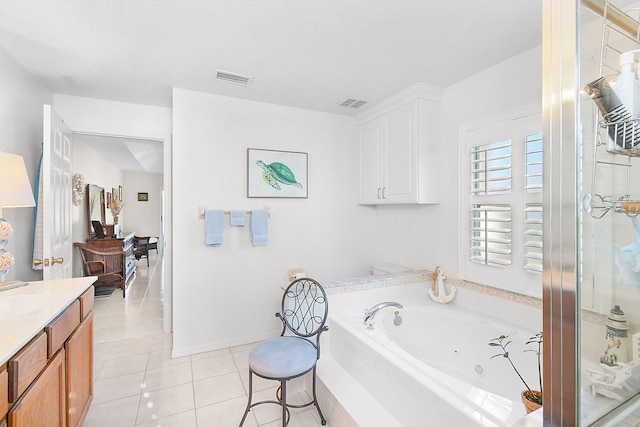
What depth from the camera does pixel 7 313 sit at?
142cm

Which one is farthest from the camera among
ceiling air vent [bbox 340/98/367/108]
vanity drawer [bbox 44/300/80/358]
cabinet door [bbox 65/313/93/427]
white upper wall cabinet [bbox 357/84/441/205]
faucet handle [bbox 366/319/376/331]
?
ceiling air vent [bbox 340/98/367/108]

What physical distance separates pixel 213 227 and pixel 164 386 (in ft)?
4.29

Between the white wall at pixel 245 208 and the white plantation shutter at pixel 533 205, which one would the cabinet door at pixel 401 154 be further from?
the white plantation shutter at pixel 533 205

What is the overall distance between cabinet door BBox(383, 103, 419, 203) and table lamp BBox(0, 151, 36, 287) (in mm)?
2619

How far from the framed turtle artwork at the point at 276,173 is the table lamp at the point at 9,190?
1.67m

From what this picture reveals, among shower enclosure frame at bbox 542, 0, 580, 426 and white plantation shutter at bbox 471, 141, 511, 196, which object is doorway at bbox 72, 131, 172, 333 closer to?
white plantation shutter at bbox 471, 141, 511, 196

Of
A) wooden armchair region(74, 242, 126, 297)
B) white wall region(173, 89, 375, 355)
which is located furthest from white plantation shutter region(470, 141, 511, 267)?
wooden armchair region(74, 242, 126, 297)

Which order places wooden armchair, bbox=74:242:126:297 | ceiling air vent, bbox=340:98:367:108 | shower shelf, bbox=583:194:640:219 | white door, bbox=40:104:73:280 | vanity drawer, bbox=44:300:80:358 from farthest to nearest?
wooden armchair, bbox=74:242:126:297 → ceiling air vent, bbox=340:98:367:108 → white door, bbox=40:104:73:280 → vanity drawer, bbox=44:300:80:358 → shower shelf, bbox=583:194:640:219

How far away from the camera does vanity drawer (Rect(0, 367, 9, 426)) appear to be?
96cm

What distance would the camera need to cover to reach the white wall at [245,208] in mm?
2822

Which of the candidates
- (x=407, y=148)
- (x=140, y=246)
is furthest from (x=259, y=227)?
(x=140, y=246)

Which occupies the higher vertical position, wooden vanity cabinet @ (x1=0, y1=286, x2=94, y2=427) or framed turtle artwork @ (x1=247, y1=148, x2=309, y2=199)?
framed turtle artwork @ (x1=247, y1=148, x2=309, y2=199)

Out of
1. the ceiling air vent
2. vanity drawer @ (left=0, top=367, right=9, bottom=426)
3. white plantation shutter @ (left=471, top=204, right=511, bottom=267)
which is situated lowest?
vanity drawer @ (left=0, top=367, right=9, bottom=426)

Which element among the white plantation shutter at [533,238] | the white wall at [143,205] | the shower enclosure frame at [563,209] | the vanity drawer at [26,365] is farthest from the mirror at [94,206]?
the shower enclosure frame at [563,209]
